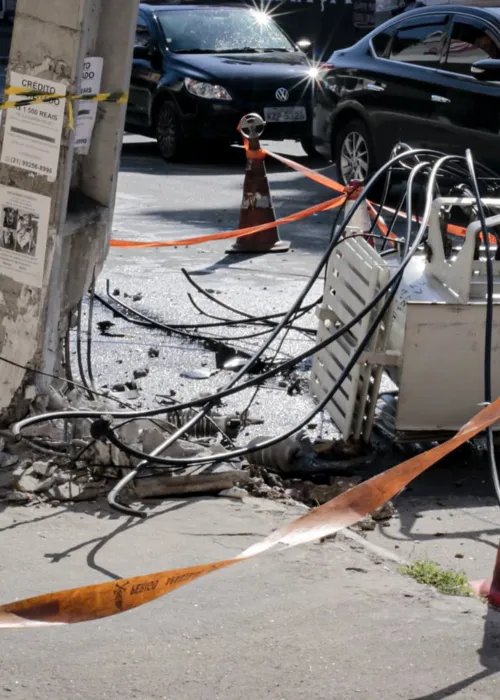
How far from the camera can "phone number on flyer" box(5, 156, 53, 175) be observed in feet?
18.1

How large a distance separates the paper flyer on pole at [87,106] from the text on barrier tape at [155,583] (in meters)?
2.33

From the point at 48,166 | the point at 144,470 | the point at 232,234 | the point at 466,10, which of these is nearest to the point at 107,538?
the point at 144,470

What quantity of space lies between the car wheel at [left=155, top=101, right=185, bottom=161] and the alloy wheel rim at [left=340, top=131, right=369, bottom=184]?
2.96 m

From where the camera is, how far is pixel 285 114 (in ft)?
52.1

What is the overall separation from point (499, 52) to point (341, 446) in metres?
6.58

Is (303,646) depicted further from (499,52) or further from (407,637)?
(499,52)

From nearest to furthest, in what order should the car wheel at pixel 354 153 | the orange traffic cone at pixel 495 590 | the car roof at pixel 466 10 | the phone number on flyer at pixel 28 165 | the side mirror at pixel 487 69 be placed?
the orange traffic cone at pixel 495 590 → the phone number on flyer at pixel 28 165 → the side mirror at pixel 487 69 → the car roof at pixel 466 10 → the car wheel at pixel 354 153

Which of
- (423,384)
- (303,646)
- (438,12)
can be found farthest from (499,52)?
(303,646)

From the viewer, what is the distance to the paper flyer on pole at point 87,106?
222 inches

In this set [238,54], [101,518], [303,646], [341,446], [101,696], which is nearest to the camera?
[101,696]

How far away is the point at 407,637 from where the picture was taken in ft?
13.2

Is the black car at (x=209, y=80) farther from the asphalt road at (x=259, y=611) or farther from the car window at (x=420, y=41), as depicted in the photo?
the asphalt road at (x=259, y=611)

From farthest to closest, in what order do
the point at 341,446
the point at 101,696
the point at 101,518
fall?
the point at 341,446 → the point at 101,518 → the point at 101,696

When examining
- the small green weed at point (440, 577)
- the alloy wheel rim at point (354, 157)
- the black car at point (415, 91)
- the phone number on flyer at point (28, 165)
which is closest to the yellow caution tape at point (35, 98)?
the phone number on flyer at point (28, 165)
